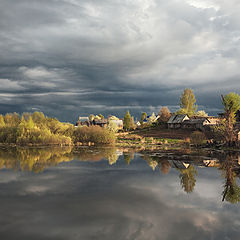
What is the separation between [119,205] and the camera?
454 inches

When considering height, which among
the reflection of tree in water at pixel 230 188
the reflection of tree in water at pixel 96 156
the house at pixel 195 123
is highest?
the house at pixel 195 123

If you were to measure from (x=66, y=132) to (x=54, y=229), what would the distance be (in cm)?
4440

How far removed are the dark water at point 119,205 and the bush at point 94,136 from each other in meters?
29.1

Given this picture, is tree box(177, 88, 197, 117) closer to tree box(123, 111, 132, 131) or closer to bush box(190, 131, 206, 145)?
tree box(123, 111, 132, 131)

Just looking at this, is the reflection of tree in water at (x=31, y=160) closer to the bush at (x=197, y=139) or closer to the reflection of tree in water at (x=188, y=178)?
the reflection of tree in water at (x=188, y=178)

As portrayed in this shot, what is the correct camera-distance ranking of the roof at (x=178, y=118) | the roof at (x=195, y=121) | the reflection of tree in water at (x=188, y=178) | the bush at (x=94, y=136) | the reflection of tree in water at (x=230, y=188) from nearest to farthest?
the reflection of tree in water at (x=230, y=188) → the reflection of tree in water at (x=188, y=178) → the bush at (x=94, y=136) → the roof at (x=195, y=121) → the roof at (x=178, y=118)

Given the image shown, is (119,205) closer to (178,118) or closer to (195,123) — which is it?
(195,123)

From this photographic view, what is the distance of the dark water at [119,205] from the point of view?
8547 millimetres

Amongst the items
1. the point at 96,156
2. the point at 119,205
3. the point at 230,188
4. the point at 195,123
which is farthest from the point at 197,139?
the point at 119,205

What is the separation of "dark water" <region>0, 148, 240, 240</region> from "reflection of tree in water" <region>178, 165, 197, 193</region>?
0.07 meters

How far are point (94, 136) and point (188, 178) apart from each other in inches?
1312

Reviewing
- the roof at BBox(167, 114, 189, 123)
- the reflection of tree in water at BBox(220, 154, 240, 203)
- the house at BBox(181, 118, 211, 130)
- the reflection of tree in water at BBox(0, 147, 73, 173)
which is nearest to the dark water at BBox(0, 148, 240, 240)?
the reflection of tree in water at BBox(220, 154, 240, 203)

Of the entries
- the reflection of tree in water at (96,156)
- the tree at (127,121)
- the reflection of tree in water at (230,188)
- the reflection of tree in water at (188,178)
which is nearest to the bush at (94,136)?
the reflection of tree in water at (96,156)

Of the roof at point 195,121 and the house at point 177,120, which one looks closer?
the roof at point 195,121
